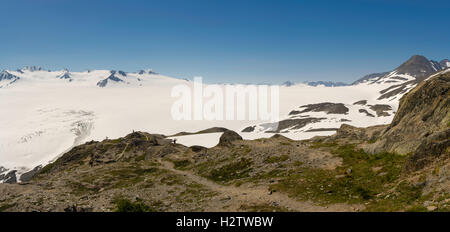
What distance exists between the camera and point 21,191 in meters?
33.3

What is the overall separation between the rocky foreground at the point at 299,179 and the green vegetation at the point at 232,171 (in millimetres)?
177

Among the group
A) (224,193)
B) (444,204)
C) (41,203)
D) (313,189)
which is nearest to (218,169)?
(224,193)

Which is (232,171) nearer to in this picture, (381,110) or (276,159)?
(276,159)

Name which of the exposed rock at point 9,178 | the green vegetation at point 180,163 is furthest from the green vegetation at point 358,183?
the exposed rock at point 9,178

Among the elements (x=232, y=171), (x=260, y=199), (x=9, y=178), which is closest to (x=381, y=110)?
(x=232, y=171)

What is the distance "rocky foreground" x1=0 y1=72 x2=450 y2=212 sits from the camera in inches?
738

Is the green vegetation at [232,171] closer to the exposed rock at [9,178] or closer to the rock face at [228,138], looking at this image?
the rock face at [228,138]

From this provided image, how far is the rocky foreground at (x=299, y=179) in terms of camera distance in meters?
18.8

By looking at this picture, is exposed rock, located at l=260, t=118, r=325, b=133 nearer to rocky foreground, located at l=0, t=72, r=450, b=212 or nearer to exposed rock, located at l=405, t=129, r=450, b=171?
rocky foreground, located at l=0, t=72, r=450, b=212

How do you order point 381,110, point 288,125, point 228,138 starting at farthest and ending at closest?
point 381,110
point 288,125
point 228,138

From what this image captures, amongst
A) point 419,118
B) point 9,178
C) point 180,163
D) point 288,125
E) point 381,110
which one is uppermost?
point 419,118

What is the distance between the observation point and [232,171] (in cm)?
3753

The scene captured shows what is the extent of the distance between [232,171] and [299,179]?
12.5 m

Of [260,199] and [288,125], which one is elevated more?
[260,199]
